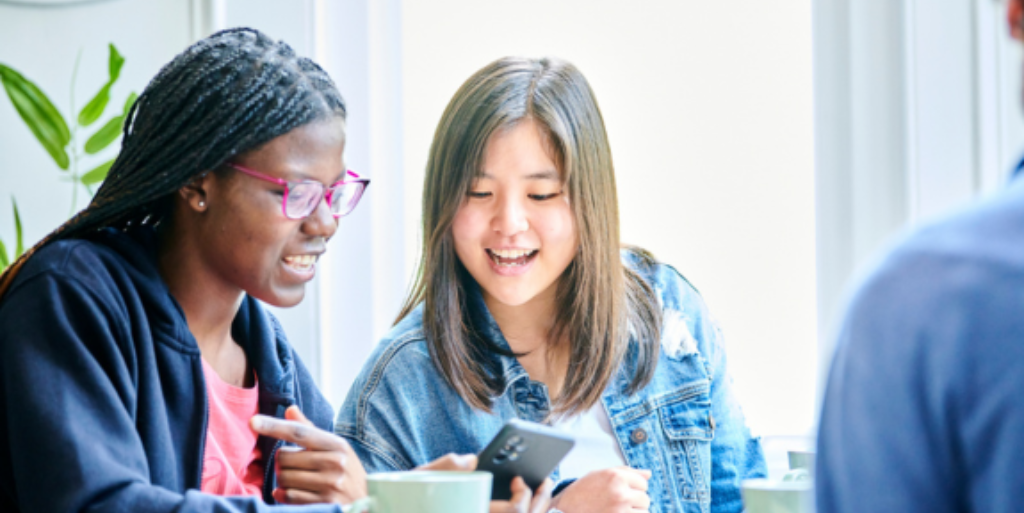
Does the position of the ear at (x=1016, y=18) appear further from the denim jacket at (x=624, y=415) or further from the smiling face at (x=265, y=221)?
the denim jacket at (x=624, y=415)

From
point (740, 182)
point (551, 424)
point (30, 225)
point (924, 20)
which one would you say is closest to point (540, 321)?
point (551, 424)

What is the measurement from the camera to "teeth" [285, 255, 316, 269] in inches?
50.8

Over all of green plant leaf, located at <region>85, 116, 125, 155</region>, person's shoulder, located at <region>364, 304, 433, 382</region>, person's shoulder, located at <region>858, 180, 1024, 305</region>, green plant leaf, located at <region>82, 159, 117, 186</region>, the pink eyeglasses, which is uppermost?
green plant leaf, located at <region>85, 116, 125, 155</region>

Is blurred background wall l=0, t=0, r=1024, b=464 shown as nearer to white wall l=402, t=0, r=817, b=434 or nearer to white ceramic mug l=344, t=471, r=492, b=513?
white wall l=402, t=0, r=817, b=434

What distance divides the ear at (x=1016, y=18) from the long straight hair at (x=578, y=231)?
41.0 inches

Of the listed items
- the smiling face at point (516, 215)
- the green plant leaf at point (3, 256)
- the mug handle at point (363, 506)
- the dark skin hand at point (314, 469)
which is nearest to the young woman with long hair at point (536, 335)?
the smiling face at point (516, 215)

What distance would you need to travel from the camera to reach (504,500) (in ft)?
3.46

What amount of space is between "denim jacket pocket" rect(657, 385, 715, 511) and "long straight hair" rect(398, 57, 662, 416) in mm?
69

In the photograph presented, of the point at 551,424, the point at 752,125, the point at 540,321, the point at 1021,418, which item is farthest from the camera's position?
the point at 752,125

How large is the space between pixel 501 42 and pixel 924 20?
0.81m

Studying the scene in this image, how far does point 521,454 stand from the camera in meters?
1.00

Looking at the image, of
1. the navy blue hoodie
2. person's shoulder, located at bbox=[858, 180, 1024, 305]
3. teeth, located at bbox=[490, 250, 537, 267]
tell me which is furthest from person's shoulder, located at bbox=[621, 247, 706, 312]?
person's shoulder, located at bbox=[858, 180, 1024, 305]

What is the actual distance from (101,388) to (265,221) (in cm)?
31

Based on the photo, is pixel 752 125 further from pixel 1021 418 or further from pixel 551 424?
pixel 1021 418
